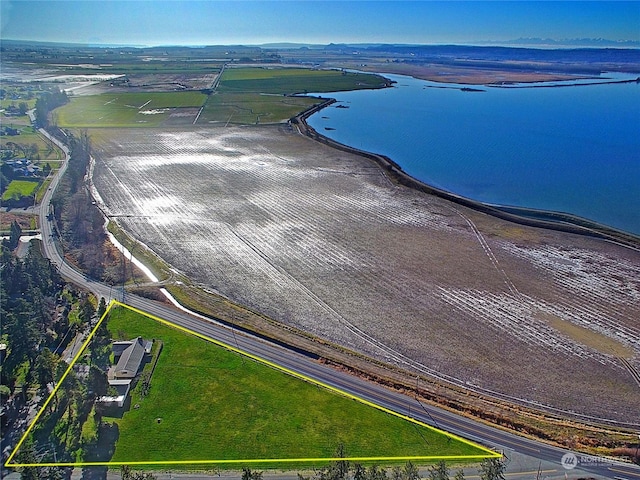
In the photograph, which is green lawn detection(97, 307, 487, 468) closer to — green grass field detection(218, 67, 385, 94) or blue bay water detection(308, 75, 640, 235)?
blue bay water detection(308, 75, 640, 235)

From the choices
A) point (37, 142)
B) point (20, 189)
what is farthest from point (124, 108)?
point (20, 189)

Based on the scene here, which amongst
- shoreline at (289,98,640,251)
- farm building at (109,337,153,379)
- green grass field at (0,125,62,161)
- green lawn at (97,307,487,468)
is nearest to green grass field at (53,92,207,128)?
green grass field at (0,125,62,161)

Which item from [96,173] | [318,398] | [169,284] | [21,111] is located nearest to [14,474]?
[318,398]

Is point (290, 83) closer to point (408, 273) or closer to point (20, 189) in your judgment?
point (20, 189)

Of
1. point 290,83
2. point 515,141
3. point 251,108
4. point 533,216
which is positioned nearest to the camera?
point 533,216

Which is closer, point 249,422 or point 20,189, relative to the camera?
point 249,422

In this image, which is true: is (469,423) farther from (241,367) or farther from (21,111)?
(21,111)

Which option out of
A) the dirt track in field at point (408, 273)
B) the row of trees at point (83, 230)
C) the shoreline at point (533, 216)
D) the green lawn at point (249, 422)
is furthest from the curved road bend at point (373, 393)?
the shoreline at point (533, 216)
